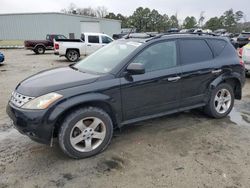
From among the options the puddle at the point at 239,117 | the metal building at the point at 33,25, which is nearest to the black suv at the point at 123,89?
the puddle at the point at 239,117

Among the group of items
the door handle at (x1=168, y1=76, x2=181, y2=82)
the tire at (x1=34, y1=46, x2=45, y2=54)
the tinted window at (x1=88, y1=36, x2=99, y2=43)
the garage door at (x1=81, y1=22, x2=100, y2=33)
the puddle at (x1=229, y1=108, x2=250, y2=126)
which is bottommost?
the puddle at (x1=229, y1=108, x2=250, y2=126)

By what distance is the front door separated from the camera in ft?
A: 12.3

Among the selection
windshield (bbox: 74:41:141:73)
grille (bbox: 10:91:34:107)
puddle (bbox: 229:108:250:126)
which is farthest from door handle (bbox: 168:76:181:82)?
grille (bbox: 10:91:34:107)

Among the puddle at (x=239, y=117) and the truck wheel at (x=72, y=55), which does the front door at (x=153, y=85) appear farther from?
the truck wheel at (x=72, y=55)

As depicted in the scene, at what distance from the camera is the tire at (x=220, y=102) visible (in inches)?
188

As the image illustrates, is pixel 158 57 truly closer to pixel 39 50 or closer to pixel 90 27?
pixel 39 50

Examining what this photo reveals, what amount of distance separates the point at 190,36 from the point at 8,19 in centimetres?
3733

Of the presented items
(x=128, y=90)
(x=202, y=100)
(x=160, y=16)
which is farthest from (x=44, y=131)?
(x=160, y=16)

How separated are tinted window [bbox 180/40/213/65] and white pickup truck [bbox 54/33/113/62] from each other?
37.5ft

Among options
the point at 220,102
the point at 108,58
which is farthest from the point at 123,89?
the point at 220,102

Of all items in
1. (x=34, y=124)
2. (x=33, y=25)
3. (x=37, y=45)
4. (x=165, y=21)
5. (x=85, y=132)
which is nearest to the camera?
(x=34, y=124)

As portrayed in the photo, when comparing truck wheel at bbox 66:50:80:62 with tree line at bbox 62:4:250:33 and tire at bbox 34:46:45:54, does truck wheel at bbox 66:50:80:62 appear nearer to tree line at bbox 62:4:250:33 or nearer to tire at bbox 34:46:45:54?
tire at bbox 34:46:45:54

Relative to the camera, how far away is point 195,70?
172 inches

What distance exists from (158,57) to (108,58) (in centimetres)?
85
